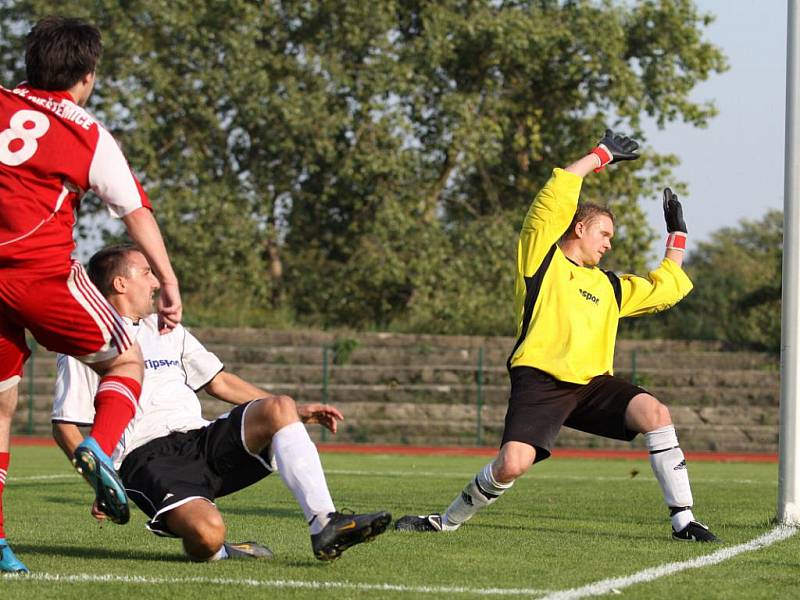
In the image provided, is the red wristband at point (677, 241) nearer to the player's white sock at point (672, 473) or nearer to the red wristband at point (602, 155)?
the red wristband at point (602, 155)

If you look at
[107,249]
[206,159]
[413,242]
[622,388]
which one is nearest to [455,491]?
[622,388]

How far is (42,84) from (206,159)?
26.7m

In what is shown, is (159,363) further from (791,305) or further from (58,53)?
(791,305)

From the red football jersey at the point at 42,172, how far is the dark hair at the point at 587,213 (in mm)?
3412

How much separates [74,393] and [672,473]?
345 cm

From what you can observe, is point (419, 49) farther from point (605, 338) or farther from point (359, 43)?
point (605, 338)

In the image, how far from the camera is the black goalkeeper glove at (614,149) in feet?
25.1

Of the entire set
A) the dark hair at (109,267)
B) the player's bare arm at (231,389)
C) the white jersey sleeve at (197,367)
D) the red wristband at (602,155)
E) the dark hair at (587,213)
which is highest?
the red wristband at (602,155)

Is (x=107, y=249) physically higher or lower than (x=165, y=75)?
lower

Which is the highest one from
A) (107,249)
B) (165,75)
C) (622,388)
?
(165,75)

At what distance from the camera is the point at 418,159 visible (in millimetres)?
30422

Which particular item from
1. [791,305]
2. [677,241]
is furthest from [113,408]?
[791,305]

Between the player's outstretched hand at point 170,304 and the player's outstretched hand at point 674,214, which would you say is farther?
the player's outstretched hand at point 674,214

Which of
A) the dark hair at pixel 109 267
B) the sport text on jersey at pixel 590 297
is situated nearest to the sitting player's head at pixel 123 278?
the dark hair at pixel 109 267
